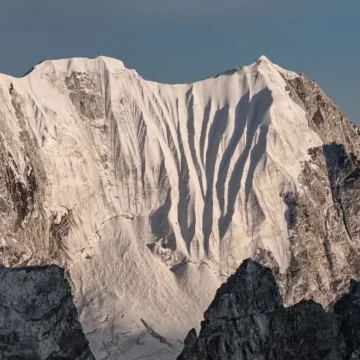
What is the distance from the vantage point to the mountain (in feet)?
348

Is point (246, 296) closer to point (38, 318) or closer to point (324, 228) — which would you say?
point (38, 318)

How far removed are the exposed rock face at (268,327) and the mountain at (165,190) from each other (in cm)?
3886

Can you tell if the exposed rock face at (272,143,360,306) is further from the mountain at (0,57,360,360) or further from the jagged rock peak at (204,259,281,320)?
the jagged rock peak at (204,259,281,320)

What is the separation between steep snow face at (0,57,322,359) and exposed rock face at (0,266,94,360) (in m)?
40.6

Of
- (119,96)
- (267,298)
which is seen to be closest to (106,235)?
(119,96)

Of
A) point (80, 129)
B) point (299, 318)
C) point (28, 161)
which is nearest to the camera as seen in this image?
point (299, 318)

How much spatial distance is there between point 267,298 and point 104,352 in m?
39.4

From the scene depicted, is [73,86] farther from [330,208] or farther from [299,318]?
[299,318]

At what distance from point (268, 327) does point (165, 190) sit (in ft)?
188

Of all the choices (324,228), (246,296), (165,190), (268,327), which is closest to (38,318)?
(246,296)

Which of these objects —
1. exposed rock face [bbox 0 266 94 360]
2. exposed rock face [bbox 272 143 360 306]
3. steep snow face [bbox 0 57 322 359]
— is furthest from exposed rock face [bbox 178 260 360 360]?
exposed rock face [bbox 272 143 360 306]

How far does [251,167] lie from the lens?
118 m

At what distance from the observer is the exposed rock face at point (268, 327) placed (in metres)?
58.8

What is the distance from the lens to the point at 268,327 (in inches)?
2368
